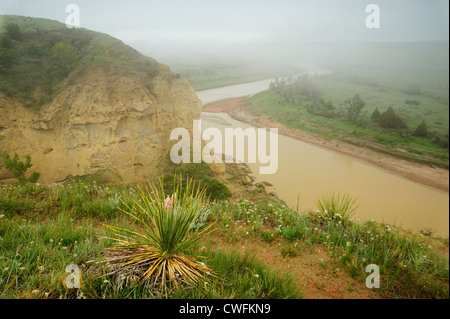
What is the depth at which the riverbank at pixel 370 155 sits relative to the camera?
325 inches

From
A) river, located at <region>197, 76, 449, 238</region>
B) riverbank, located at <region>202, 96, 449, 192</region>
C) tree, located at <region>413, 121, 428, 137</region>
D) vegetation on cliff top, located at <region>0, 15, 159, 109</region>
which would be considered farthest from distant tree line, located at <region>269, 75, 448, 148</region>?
vegetation on cliff top, located at <region>0, 15, 159, 109</region>

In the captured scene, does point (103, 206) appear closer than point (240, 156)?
Yes

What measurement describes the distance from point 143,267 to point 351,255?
10.2 ft

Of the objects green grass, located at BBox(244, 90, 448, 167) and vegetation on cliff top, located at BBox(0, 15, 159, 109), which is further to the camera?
vegetation on cliff top, located at BBox(0, 15, 159, 109)

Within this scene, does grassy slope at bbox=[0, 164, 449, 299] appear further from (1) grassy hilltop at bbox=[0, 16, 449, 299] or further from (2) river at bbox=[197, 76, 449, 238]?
(2) river at bbox=[197, 76, 449, 238]

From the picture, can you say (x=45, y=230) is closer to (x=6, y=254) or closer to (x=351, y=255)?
(x=6, y=254)

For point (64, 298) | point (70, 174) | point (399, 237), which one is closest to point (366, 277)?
point (399, 237)

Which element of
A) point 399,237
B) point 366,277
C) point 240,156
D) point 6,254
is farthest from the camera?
point 240,156

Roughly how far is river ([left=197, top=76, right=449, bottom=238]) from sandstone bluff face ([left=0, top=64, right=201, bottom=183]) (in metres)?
5.71

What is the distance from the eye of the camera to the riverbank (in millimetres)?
8266

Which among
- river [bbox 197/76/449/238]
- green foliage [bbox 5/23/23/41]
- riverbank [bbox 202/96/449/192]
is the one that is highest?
green foliage [bbox 5/23/23/41]

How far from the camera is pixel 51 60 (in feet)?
33.0

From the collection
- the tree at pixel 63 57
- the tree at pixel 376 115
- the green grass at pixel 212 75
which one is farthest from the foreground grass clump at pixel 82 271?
the green grass at pixel 212 75

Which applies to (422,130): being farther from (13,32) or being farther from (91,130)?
(13,32)
